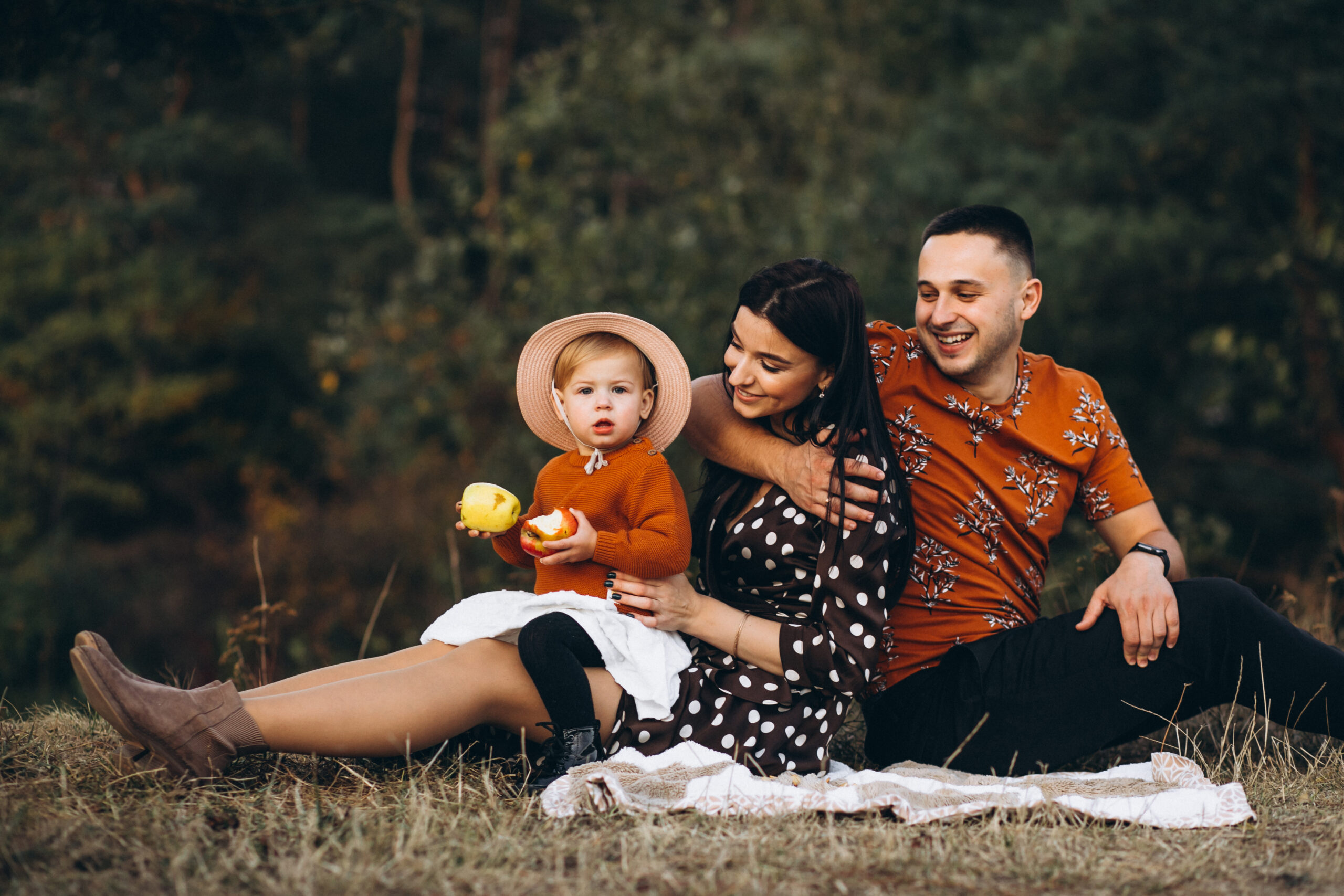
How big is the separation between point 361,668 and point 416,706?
29 cm

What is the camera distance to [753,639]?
2.70 meters

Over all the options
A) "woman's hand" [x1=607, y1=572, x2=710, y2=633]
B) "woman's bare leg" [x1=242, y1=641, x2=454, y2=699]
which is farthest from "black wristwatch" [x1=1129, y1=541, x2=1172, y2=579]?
"woman's bare leg" [x1=242, y1=641, x2=454, y2=699]

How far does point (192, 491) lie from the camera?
1695cm

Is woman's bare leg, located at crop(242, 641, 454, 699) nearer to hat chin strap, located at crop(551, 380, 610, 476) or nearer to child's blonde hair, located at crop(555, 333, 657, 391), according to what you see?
hat chin strap, located at crop(551, 380, 610, 476)

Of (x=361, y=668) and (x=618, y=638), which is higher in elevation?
(x=618, y=638)

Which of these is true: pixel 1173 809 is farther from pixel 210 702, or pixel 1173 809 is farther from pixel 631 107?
pixel 631 107

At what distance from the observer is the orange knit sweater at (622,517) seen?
2.62 meters

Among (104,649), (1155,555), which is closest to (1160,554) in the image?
(1155,555)

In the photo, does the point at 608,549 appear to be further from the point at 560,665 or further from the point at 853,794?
the point at 853,794

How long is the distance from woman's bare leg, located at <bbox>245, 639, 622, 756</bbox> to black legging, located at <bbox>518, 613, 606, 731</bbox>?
0.07m

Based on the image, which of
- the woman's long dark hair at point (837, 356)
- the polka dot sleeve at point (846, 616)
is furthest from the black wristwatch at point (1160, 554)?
the polka dot sleeve at point (846, 616)

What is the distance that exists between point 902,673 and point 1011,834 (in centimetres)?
69

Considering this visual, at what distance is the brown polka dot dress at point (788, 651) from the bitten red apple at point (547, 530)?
1.49 ft

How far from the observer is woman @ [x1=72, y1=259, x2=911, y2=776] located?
8.38ft
